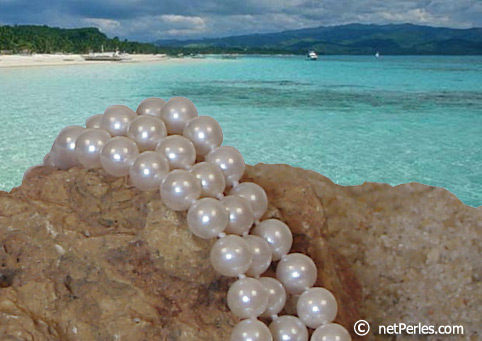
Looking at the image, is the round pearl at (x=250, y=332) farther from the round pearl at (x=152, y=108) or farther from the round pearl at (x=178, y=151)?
the round pearl at (x=152, y=108)

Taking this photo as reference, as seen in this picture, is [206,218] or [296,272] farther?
[296,272]

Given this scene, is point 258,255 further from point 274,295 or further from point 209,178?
point 209,178

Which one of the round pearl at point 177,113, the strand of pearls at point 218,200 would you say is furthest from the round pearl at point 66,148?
the round pearl at point 177,113

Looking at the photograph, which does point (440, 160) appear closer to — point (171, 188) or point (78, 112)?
point (171, 188)

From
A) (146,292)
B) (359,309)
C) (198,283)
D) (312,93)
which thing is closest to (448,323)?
(359,309)

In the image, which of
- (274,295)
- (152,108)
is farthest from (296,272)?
(152,108)

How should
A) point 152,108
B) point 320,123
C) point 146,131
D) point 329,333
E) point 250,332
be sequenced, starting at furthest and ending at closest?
point 320,123 < point 152,108 < point 146,131 < point 329,333 < point 250,332
